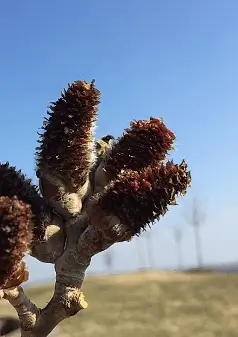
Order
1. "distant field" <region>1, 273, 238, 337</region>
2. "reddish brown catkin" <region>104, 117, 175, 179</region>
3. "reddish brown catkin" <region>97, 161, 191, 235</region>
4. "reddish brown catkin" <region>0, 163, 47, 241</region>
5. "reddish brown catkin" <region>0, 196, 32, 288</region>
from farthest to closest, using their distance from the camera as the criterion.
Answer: "distant field" <region>1, 273, 238, 337</region>
"reddish brown catkin" <region>104, 117, 175, 179</region>
"reddish brown catkin" <region>0, 163, 47, 241</region>
"reddish brown catkin" <region>97, 161, 191, 235</region>
"reddish brown catkin" <region>0, 196, 32, 288</region>

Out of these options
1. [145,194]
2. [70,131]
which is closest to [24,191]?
[70,131]

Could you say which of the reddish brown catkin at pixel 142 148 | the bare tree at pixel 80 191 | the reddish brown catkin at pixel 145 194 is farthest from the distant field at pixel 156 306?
the reddish brown catkin at pixel 145 194

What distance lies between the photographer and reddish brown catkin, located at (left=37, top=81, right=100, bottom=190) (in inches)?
103

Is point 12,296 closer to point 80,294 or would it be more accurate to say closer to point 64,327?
point 80,294

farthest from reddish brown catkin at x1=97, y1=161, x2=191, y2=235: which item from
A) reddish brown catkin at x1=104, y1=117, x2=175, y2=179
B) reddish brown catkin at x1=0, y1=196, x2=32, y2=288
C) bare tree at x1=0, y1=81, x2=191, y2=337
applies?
reddish brown catkin at x1=0, y1=196, x2=32, y2=288

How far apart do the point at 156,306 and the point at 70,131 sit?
86.5ft

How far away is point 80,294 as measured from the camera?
297cm

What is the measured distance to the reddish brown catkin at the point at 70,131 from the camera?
2619mm

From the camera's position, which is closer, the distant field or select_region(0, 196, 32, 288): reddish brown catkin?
select_region(0, 196, 32, 288): reddish brown catkin

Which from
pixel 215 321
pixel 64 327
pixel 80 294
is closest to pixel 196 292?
pixel 215 321

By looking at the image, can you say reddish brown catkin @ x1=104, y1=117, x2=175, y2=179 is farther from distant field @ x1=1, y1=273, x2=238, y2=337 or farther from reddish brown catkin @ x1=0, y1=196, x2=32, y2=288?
distant field @ x1=1, y1=273, x2=238, y2=337

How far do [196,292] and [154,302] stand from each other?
295 centimetres

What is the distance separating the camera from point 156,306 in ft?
91.8

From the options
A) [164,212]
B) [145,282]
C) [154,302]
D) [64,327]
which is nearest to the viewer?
[164,212]
